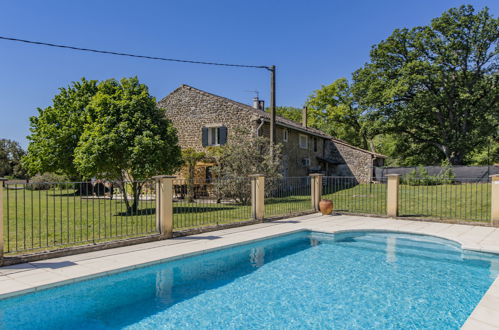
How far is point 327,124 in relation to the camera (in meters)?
40.2

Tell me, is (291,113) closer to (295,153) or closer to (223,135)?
(295,153)

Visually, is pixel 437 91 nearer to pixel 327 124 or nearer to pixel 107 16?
pixel 327 124

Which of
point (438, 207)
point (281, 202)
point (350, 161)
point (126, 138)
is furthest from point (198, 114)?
point (438, 207)

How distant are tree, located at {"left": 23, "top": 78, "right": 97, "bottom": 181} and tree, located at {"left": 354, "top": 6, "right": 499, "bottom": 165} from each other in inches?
920

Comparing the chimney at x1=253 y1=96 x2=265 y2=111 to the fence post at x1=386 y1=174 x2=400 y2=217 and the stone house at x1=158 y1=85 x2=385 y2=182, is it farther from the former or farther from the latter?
the fence post at x1=386 y1=174 x2=400 y2=217

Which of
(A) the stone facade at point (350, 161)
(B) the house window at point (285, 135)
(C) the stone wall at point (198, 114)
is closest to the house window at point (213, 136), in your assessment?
(C) the stone wall at point (198, 114)

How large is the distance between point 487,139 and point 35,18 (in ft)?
104

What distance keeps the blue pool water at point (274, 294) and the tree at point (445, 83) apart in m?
23.2

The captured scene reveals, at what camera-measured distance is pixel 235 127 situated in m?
21.0

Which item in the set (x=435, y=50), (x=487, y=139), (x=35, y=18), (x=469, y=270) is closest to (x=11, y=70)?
(x=35, y=18)

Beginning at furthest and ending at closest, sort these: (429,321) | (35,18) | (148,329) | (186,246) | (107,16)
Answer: (107,16) → (35,18) → (186,246) → (429,321) → (148,329)

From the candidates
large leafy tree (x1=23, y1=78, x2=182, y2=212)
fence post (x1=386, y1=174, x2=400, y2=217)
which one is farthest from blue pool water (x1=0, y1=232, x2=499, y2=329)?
large leafy tree (x1=23, y1=78, x2=182, y2=212)

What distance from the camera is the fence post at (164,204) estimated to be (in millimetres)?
8133

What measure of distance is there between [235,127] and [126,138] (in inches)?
359
